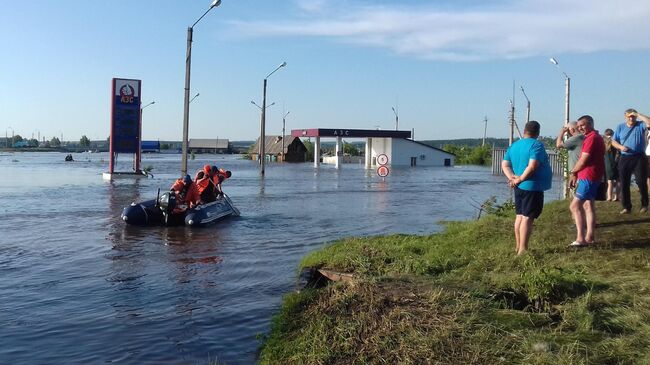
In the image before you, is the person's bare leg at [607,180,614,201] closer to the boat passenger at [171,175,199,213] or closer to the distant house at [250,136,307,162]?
the boat passenger at [171,175,199,213]

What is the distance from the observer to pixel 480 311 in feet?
17.3

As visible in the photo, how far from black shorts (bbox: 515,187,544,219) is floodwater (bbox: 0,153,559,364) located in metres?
3.24

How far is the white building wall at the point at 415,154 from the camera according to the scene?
71.1 metres

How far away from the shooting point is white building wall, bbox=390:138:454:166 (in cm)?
7108

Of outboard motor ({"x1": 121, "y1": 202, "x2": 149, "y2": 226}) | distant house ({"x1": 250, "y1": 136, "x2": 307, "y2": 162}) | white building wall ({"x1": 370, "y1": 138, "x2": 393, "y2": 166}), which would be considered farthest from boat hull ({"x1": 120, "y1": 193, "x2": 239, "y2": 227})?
distant house ({"x1": 250, "y1": 136, "x2": 307, "y2": 162})

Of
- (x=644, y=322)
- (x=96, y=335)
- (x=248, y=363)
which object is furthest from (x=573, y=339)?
(x=96, y=335)

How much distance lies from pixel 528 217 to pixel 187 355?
420cm

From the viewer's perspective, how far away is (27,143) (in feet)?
654

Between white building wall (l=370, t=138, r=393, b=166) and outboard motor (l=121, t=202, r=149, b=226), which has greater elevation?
white building wall (l=370, t=138, r=393, b=166)

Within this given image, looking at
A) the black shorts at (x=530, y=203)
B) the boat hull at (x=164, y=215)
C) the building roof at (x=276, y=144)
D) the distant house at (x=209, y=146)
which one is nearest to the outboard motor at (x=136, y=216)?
the boat hull at (x=164, y=215)

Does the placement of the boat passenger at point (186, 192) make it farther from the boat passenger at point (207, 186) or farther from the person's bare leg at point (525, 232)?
the person's bare leg at point (525, 232)

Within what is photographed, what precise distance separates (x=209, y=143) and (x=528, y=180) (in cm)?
16922

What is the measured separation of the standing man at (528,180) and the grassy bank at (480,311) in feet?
1.06

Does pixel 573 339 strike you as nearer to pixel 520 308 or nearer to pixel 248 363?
pixel 520 308
